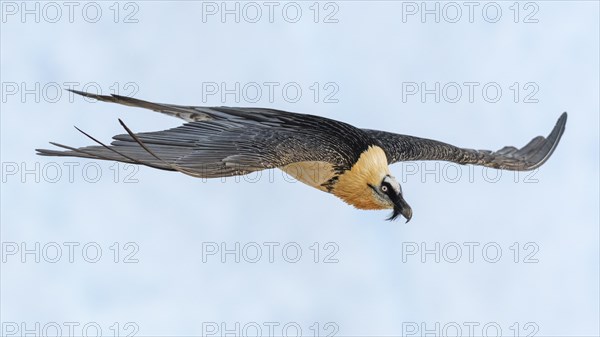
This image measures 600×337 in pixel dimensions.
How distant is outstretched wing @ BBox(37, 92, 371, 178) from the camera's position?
13031 millimetres

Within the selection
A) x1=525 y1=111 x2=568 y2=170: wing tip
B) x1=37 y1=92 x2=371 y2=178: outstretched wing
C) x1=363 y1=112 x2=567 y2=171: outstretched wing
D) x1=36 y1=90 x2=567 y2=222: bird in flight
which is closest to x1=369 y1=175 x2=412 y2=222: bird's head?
x1=36 y1=90 x2=567 y2=222: bird in flight

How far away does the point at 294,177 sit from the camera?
16000 millimetres

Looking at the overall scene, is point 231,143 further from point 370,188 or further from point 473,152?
point 473,152

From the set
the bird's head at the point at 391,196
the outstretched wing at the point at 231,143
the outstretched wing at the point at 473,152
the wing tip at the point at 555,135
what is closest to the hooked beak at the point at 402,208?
the bird's head at the point at 391,196

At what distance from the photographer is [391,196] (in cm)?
1562

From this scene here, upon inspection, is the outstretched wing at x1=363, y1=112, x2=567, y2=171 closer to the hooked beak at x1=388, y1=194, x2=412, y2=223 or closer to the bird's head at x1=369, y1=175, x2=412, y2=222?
the bird's head at x1=369, y1=175, x2=412, y2=222

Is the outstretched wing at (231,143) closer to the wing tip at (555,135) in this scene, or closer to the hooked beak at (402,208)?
the hooked beak at (402,208)

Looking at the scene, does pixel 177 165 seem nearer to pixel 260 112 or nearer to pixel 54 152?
pixel 54 152

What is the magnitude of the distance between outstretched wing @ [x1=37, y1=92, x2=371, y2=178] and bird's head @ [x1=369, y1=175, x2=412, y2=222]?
1.90ft

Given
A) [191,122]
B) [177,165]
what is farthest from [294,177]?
[177,165]

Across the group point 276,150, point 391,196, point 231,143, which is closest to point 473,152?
→ point 391,196

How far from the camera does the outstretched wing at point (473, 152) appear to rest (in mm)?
17859

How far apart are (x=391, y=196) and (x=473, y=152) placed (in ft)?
13.9

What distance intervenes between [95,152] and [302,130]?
3358 millimetres
